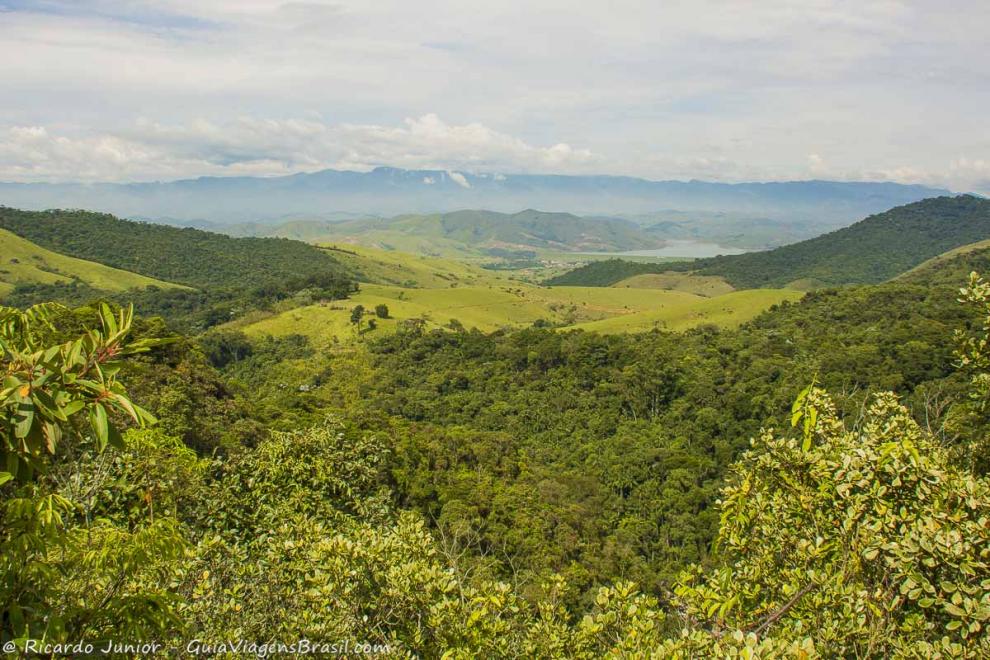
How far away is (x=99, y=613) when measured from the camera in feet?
13.9

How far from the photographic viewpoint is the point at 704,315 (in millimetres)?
124938

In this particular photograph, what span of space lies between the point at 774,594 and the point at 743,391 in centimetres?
6318

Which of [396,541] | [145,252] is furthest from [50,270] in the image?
[396,541]

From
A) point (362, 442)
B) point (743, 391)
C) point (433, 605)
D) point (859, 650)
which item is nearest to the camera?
point (859, 650)

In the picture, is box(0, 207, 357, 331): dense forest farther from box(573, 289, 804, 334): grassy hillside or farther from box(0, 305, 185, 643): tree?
box(0, 305, 185, 643): tree

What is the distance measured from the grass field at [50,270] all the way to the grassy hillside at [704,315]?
375 ft

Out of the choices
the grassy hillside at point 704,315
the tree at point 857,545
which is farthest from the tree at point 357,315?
the tree at point 857,545

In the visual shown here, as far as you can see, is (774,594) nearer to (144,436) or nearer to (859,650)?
(859,650)

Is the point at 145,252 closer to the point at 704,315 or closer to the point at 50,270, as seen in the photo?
the point at 50,270

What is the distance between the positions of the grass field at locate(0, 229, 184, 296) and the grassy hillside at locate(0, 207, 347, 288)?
14.3 metres

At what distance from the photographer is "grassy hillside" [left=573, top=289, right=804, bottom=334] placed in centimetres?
11706

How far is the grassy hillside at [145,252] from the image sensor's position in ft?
581

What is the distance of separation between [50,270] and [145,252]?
38708 mm

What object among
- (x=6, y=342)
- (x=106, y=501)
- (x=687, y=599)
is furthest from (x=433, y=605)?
(x=106, y=501)
